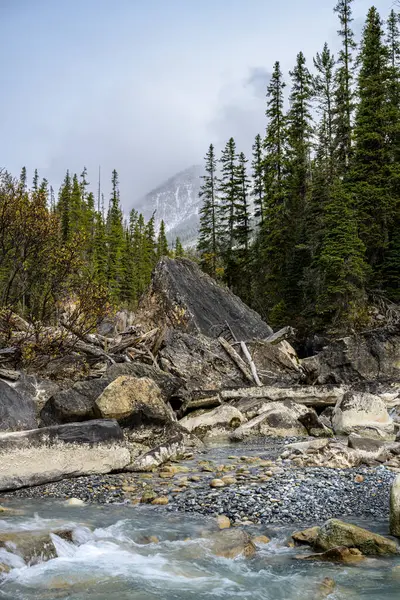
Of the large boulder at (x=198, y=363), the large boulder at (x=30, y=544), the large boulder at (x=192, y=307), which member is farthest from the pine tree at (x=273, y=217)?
the large boulder at (x=30, y=544)

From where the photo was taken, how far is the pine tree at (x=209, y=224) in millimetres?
47781

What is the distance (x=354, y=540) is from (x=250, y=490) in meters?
2.35

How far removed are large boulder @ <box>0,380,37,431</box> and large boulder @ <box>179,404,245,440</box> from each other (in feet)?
13.5

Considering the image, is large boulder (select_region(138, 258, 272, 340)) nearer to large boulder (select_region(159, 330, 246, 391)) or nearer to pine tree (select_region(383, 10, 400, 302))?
large boulder (select_region(159, 330, 246, 391))

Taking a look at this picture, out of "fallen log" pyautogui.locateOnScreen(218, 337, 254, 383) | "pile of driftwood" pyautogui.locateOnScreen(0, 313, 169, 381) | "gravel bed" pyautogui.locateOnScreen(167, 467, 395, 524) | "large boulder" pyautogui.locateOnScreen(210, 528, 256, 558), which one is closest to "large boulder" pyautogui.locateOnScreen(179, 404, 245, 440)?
"pile of driftwood" pyautogui.locateOnScreen(0, 313, 169, 381)

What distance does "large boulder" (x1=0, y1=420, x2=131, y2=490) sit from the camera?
7871mm

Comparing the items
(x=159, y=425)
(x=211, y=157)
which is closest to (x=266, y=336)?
(x=159, y=425)

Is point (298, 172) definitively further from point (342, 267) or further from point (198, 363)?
point (198, 363)

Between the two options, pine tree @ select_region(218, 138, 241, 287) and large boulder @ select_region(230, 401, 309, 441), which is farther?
pine tree @ select_region(218, 138, 241, 287)

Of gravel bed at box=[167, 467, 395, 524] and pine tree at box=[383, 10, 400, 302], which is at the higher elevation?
pine tree at box=[383, 10, 400, 302]

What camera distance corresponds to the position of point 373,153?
3089 centimetres

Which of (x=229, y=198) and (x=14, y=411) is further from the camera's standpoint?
(x=229, y=198)

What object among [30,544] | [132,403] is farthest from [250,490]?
[132,403]

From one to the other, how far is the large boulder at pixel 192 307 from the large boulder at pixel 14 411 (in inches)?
396
